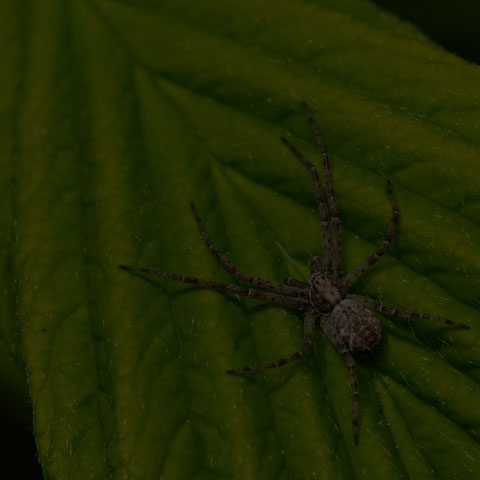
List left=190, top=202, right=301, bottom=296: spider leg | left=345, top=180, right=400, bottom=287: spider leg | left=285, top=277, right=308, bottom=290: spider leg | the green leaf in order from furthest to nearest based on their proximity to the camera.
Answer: left=285, top=277, right=308, bottom=290: spider leg → left=190, top=202, right=301, bottom=296: spider leg → left=345, top=180, right=400, bottom=287: spider leg → the green leaf

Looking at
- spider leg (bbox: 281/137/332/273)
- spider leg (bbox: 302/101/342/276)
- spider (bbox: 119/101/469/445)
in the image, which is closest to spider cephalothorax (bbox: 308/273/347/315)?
spider (bbox: 119/101/469/445)

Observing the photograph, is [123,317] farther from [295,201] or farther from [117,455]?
[295,201]

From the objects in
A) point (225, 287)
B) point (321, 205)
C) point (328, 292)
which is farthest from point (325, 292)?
point (225, 287)

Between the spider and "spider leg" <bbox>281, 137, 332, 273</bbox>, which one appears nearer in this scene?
the spider

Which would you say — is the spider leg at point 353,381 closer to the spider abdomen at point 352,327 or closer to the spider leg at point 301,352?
the spider abdomen at point 352,327

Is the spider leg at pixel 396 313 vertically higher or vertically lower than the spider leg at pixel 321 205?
lower

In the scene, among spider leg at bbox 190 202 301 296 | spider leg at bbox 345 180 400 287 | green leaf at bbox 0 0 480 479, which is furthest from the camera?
spider leg at bbox 190 202 301 296

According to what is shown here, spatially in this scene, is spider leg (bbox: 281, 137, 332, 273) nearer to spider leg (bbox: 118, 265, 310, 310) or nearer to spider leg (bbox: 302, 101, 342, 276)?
spider leg (bbox: 302, 101, 342, 276)

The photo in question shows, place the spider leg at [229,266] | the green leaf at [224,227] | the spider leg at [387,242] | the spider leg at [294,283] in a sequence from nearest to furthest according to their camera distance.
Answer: the green leaf at [224,227] < the spider leg at [387,242] < the spider leg at [229,266] < the spider leg at [294,283]

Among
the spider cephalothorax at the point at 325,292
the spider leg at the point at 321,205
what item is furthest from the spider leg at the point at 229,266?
the spider leg at the point at 321,205
